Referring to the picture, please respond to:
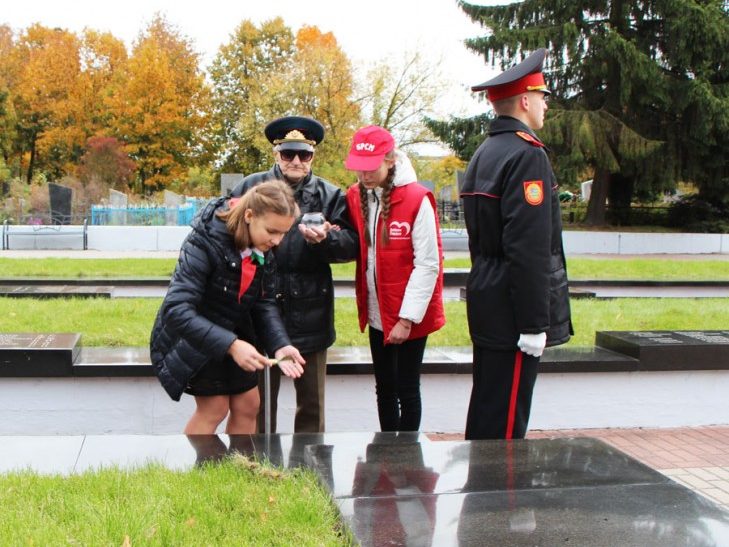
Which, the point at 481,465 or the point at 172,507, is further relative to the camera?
the point at 481,465

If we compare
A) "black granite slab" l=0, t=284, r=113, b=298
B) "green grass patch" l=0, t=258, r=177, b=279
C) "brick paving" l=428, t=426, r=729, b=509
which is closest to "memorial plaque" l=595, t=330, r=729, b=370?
"brick paving" l=428, t=426, r=729, b=509

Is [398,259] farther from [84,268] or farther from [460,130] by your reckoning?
[460,130]

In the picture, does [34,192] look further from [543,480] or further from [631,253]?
[543,480]

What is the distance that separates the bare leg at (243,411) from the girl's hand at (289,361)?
13.5 inches

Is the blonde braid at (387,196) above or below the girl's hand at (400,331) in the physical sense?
above

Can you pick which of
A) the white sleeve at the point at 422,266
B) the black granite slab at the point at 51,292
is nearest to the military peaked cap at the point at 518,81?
the white sleeve at the point at 422,266

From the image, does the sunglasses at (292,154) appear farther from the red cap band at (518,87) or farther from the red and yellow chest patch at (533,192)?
the red and yellow chest patch at (533,192)

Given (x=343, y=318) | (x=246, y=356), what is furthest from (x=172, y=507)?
(x=343, y=318)

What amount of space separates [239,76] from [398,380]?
49067 millimetres

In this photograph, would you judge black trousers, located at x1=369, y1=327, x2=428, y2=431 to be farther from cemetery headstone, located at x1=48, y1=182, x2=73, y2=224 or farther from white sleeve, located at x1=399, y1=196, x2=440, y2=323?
cemetery headstone, located at x1=48, y1=182, x2=73, y2=224

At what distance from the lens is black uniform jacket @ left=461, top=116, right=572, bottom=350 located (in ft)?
11.4

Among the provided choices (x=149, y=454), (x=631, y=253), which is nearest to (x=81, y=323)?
(x=149, y=454)

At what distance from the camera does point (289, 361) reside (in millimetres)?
3518

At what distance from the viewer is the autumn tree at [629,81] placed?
2500 centimetres
